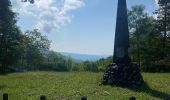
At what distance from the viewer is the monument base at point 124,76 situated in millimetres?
23469

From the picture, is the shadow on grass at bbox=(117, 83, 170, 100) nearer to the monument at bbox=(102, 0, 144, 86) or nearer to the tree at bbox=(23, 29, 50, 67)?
the monument at bbox=(102, 0, 144, 86)

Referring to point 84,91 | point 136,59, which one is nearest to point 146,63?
point 136,59

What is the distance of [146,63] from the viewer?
62.1 metres

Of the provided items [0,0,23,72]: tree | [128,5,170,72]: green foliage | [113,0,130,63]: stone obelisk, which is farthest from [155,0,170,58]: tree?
[113,0,130,63]: stone obelisk

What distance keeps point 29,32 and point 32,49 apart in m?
6.15

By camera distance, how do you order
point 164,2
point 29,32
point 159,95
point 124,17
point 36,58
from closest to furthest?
point 159,95
point 124,17
point 164,2
point 36,58
point 29,32

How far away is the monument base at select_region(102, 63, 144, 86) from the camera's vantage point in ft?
77.0

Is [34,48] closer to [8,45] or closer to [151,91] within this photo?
[8,45]

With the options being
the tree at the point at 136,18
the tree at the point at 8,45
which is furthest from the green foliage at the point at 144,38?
the tree at the point at 8,45

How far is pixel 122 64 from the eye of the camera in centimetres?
2428

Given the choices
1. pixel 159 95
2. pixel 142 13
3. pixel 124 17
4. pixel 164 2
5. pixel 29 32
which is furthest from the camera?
pixel 29 32

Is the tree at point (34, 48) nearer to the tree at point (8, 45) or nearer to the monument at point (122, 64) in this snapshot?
the tree at point (8, 45)

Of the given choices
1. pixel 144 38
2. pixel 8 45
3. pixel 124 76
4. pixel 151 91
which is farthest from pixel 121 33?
pixel 144 38

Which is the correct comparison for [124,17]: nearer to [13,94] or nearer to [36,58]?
[13,94]
